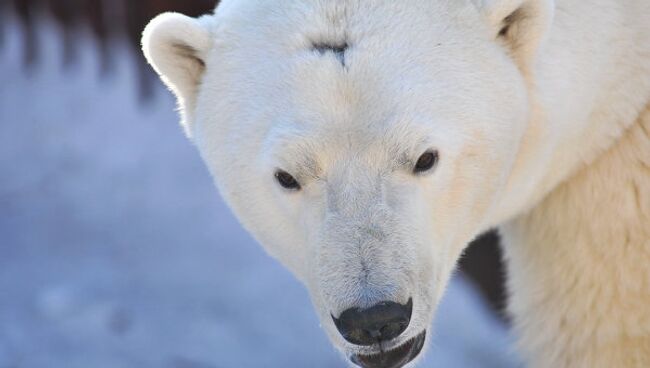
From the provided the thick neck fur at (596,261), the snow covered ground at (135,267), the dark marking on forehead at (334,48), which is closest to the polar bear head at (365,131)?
the dark marking on forehead at (334,48)

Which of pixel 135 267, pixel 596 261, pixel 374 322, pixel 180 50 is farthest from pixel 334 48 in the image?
pixel 135 267

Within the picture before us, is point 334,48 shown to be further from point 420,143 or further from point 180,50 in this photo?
point 180,50

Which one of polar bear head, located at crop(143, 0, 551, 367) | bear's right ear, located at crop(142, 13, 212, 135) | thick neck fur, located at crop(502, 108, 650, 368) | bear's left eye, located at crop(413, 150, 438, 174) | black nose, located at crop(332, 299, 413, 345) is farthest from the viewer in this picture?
thick neck fur, located at crop(502, 108, 650, 368)

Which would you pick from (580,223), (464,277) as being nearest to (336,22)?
(580,223)

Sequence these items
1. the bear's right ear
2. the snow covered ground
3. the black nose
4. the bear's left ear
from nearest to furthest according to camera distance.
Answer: the black nose, the bear's left ear, the bear's right ear, the snow covered ground

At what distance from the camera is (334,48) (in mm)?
2955

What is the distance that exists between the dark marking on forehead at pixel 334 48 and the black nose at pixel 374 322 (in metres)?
0.65

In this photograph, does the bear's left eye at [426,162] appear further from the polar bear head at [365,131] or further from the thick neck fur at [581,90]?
the thick neck fur at [581,90]

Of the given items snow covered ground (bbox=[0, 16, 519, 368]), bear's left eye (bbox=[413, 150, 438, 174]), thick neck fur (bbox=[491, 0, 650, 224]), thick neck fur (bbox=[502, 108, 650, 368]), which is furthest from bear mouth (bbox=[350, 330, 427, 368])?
snow covered ground (bbox=[0, 16, 519, 368])

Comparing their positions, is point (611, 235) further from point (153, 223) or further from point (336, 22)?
point (153, 223)

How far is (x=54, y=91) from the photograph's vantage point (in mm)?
9312

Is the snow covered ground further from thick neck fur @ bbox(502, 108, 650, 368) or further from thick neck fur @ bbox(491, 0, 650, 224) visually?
thick neck fur @ bbox(491, 0, 650, 224)

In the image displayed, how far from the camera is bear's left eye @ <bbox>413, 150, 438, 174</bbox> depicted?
2922 millimetres

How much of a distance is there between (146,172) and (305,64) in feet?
16.8
